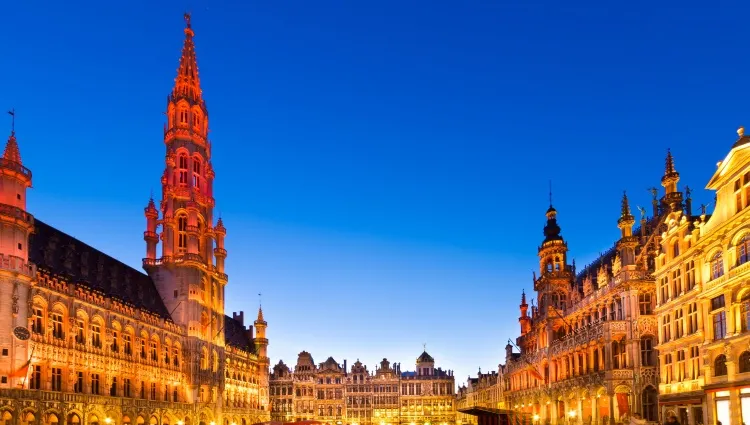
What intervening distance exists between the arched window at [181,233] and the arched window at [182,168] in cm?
491

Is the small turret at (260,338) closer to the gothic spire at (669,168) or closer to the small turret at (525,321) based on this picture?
the small turret at (525,321)

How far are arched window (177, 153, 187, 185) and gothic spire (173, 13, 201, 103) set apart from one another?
331 inches

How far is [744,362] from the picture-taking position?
42.1 metres

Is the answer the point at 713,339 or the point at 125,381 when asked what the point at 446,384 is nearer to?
the point at 125,381

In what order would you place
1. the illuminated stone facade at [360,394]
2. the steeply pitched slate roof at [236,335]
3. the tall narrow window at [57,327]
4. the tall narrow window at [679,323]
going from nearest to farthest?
1. the tall narrow window at [679,323]
2. the tall narrow window at [57,327]
3. the steeply pitched slate roof at [236,335]
4. the illuminated stone facade at [360,394]

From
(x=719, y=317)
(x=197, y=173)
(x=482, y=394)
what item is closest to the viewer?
(x=719, y=317)

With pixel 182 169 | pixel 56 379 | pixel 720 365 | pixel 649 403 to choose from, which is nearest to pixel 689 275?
pixel 720 365

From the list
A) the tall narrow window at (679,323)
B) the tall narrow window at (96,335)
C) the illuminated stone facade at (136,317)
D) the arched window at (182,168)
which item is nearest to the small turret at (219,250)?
the illuminated stone facade at (136,317)

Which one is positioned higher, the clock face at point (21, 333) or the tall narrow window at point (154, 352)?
the clock face at point (21, 333)

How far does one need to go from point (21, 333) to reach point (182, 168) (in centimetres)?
4508

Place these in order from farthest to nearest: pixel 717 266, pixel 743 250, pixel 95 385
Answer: pixel 95 385, pixel 717 266, pixel 743 250

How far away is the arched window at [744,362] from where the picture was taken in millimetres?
41628

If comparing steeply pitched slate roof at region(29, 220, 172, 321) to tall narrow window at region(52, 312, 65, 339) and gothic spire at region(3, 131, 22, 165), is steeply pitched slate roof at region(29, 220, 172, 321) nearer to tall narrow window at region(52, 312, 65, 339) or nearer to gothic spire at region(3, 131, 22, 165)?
tall narrow window at region(52, 312, 65, 339)

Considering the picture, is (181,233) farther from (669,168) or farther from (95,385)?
(669,168)
